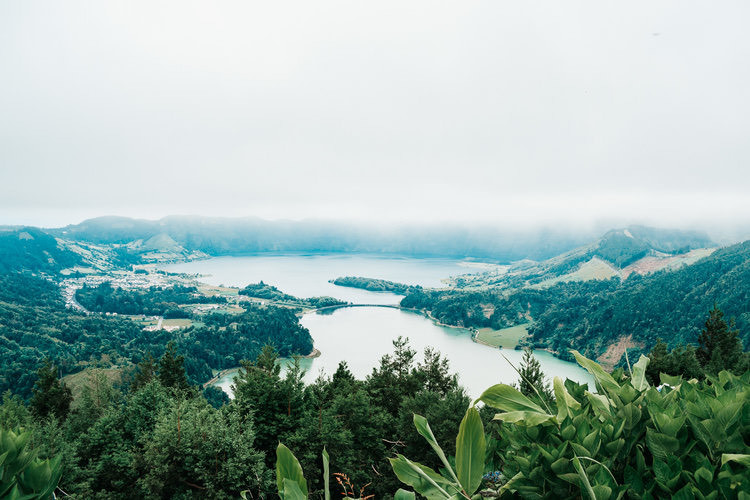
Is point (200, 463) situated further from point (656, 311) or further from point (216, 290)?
point (216, 290)

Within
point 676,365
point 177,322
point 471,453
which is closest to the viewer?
point 471,453

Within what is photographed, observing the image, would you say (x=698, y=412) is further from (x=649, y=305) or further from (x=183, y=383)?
(x=649, y=305)

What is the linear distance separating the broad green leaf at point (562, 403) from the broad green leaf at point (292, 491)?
1081mm

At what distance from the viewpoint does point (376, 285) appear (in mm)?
142250

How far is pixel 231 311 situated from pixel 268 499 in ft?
353

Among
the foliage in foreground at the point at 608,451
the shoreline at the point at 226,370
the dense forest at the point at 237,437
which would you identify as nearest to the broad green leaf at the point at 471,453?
the foliage in foreground at the point at 608,451

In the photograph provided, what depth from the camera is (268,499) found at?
33.2 feet

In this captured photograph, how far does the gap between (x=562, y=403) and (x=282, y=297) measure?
123631mm

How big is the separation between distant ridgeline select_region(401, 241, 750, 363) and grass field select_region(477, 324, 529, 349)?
2.65 m

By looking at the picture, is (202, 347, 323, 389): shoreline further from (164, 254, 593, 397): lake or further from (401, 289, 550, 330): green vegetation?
(401, 289, 550, 330): green vegetation

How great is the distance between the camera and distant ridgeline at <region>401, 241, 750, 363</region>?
82438 mm

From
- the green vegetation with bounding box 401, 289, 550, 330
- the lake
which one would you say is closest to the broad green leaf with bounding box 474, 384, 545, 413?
the lake

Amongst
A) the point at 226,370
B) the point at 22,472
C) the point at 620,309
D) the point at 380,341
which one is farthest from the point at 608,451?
the point at 620,309

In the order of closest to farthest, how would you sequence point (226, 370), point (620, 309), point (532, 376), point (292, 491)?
point (292, 491) < point (532, 376) < point (226, 370) < point (620, 309)
